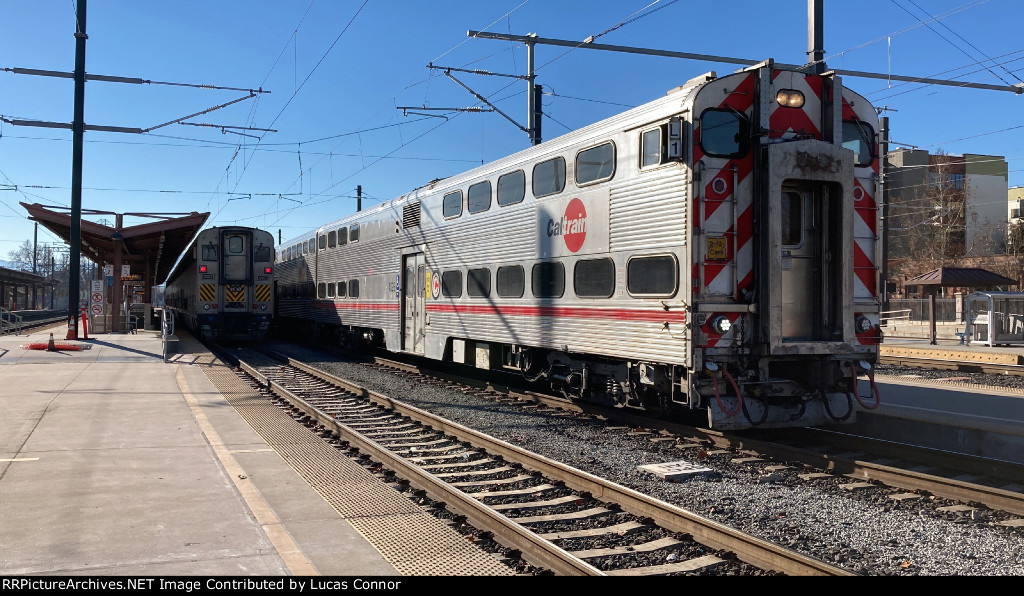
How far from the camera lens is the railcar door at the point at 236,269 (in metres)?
25.5

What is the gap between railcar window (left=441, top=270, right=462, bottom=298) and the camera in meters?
13.9

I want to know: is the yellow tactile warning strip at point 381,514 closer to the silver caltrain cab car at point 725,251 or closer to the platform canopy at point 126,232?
the silver caltrain cab car at point 725,251

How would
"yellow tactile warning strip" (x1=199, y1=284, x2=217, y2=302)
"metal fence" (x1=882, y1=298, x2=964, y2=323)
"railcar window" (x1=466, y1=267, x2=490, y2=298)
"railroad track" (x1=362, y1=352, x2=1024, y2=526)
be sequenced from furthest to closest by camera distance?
"metal fence" (x1=882, y1=298, x2=964, y2=323), "yellow tactile warning strip" (x1=199, y1=284, x2=217, y2=302), "railcar window" (x1=466, y1=267, x2=490, y2=298), "railroad track" (x1=362, y1=352, x2=1024, y2=526)

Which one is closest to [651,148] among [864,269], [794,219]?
[794,219]

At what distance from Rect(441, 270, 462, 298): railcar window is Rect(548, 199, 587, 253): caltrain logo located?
11.6 ft

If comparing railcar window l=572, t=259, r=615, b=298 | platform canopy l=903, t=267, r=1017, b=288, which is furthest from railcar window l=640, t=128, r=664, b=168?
platform canopy l=903, t=267, r=1017, b=288

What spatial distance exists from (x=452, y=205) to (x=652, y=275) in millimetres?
6375

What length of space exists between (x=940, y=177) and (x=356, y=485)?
45.3m

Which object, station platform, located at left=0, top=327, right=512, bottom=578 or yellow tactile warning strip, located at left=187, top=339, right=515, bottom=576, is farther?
yellow tactile warning strip, located at left=187, top=339, right=515, bottom=576

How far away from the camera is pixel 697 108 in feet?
27.1

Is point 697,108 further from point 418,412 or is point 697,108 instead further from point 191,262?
point 191,262

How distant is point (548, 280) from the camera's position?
432 inches

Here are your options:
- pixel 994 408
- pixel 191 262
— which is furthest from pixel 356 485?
pixel 191 262

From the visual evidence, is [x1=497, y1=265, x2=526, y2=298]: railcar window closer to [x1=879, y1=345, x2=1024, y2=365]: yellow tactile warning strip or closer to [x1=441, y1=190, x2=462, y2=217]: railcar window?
[x1=441, y1=190, x2=462, y2=217]: railcar window
